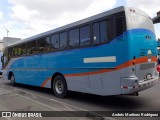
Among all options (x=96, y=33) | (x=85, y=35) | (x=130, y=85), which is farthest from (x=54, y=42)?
(x=130, y=85)

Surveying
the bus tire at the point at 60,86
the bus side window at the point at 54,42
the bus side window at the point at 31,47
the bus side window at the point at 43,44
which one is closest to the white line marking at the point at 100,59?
the bus tire at the point at 60,86

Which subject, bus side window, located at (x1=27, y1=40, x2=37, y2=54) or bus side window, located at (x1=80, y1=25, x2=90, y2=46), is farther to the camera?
bus side window, located at (x1=27, y1=40, x2=37, y2=54)

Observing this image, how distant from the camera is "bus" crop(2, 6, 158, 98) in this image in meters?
6.84

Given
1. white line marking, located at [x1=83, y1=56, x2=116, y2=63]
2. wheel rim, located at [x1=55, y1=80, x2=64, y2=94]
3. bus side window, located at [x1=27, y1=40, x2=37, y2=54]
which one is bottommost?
wheel rim, located at [x1=55, y1=80, x2=64, y2=94]

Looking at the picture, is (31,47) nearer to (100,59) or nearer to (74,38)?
(74,38)

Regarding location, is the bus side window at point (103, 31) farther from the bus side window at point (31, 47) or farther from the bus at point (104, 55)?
the bus side window at point (31, 47)

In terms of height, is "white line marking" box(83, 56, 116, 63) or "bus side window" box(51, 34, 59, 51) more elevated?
"bus side window" box(51, 34, 59, 51)

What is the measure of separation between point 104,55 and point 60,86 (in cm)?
338

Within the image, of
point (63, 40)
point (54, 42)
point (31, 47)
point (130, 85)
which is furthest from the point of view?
point (31, 47)

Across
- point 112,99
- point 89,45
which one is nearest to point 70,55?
→ point 89,45

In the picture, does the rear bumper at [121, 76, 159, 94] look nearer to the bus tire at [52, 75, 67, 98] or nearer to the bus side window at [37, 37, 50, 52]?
the bus tire at [52, 75, 67, 98]

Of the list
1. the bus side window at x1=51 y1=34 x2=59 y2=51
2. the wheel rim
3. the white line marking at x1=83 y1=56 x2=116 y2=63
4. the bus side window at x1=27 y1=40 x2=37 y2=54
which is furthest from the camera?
the bus side window at x1=27 y1=40 x2=37 y2=54

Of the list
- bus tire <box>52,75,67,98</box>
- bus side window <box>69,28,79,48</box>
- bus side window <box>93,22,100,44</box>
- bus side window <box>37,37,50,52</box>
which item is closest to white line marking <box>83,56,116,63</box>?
→ bus side window <box>93,22,100,44</box>

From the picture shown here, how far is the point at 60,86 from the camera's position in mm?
9930
